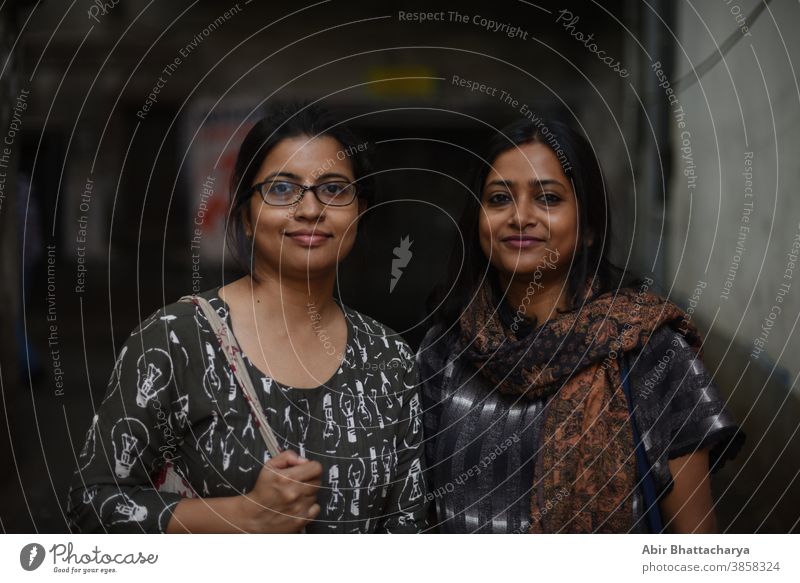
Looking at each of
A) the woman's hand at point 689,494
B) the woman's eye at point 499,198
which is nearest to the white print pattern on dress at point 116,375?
the woman's eye at point 499,198

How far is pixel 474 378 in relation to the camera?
2.33m

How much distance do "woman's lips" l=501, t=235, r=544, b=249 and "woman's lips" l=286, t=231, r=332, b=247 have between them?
450 mm

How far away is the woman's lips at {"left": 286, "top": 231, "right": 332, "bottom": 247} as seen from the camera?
223 cm

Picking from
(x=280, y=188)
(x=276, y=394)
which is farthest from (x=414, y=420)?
(x=280, y=188)

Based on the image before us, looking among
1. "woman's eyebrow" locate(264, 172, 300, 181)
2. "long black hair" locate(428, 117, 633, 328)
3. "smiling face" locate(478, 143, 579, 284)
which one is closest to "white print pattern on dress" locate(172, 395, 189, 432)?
"woman's eyebrow" locate(264, 172, 300, 181)

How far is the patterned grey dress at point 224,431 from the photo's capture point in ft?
7.02

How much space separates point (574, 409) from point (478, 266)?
1.45 feet

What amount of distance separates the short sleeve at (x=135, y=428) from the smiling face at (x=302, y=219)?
12.3 inches

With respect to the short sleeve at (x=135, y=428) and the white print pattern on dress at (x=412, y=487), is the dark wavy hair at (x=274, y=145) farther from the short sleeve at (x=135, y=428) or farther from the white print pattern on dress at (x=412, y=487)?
the white print pattern on dress at (x=412, y=487)

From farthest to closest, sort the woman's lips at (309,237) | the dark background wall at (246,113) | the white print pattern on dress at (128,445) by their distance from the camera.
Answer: the dark background wall at (246,113), the woman's lips at (309,237), the white print pattern on dress at (128,445)

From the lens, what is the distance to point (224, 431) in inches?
86.0

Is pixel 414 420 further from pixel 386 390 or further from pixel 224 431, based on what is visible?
pixel 224 431

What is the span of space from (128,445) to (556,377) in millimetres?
1048
